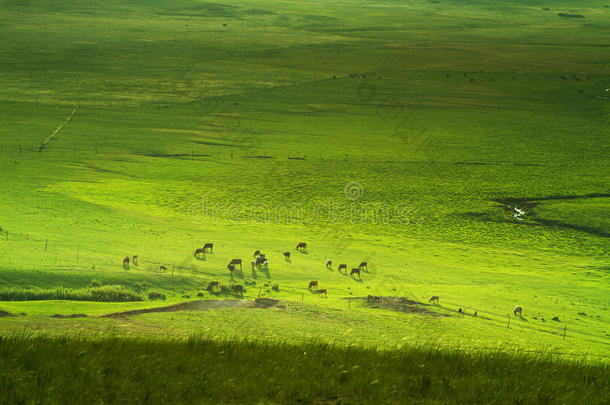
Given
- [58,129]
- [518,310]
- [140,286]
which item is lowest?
[140,286]

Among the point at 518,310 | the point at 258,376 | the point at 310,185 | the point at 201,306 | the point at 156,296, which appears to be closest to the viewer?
the point at 258,376

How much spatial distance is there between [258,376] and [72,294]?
17.8 m

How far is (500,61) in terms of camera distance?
120125 mm

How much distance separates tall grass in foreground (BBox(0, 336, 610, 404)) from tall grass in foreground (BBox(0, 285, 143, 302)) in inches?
606

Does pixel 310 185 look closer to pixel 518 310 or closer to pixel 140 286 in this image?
pixel 518 310

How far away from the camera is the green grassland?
2306 centimetres

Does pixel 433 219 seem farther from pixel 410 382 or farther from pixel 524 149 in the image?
pixel 410 382

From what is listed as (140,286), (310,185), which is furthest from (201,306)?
(310,185)

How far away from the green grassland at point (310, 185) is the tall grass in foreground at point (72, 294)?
0.63 metres

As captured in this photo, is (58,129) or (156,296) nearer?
(156,296)

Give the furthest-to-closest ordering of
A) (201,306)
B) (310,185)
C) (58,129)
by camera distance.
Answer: (58,129)
(310,185)
(201,306)

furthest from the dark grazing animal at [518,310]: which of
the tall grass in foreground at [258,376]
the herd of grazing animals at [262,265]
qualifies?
the tall grass in foreground at [258,376]

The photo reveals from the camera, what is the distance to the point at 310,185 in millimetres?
54906

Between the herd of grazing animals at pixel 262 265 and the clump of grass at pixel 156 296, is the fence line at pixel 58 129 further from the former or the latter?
the clump of grass at pixel 156 296
